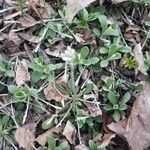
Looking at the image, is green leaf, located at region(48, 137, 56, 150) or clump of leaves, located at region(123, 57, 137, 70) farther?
clump of leaves, located at region(123, 57, 137, 70)

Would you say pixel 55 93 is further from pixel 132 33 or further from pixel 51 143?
pixel 132 33

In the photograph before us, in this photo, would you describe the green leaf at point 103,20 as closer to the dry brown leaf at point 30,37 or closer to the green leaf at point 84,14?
the green leaf at point 84,14

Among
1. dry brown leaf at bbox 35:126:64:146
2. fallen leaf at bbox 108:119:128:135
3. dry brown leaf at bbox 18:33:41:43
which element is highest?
dry brown leaf at bbox 18:33:41:43

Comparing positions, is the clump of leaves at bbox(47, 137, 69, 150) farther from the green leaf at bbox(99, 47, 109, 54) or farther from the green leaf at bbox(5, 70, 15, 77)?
the green leaf at bbox(99, 47, 109, 54)

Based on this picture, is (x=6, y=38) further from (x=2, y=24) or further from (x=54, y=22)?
(x=54, y=22)

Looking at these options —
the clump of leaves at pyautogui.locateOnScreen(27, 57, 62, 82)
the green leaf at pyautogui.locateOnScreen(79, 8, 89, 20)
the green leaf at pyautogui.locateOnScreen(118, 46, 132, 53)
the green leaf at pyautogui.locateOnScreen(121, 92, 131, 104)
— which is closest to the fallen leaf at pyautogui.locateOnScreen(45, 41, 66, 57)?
the clump of leaves at pyautogui.locateOnScreen(27, 57, 62, 82)

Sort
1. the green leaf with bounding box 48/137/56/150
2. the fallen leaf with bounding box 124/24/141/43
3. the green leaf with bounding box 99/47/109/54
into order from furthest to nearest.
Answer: the fallen leaf with bounding box 124/24/141/43
the green leaf with bounding box 99/47/109/54
the green leaf with bounding box 48/137/56/150

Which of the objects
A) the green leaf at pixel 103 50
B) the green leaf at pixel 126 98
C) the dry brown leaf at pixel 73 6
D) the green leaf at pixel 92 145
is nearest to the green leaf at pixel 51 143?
the green leaf at pixel 92 145
